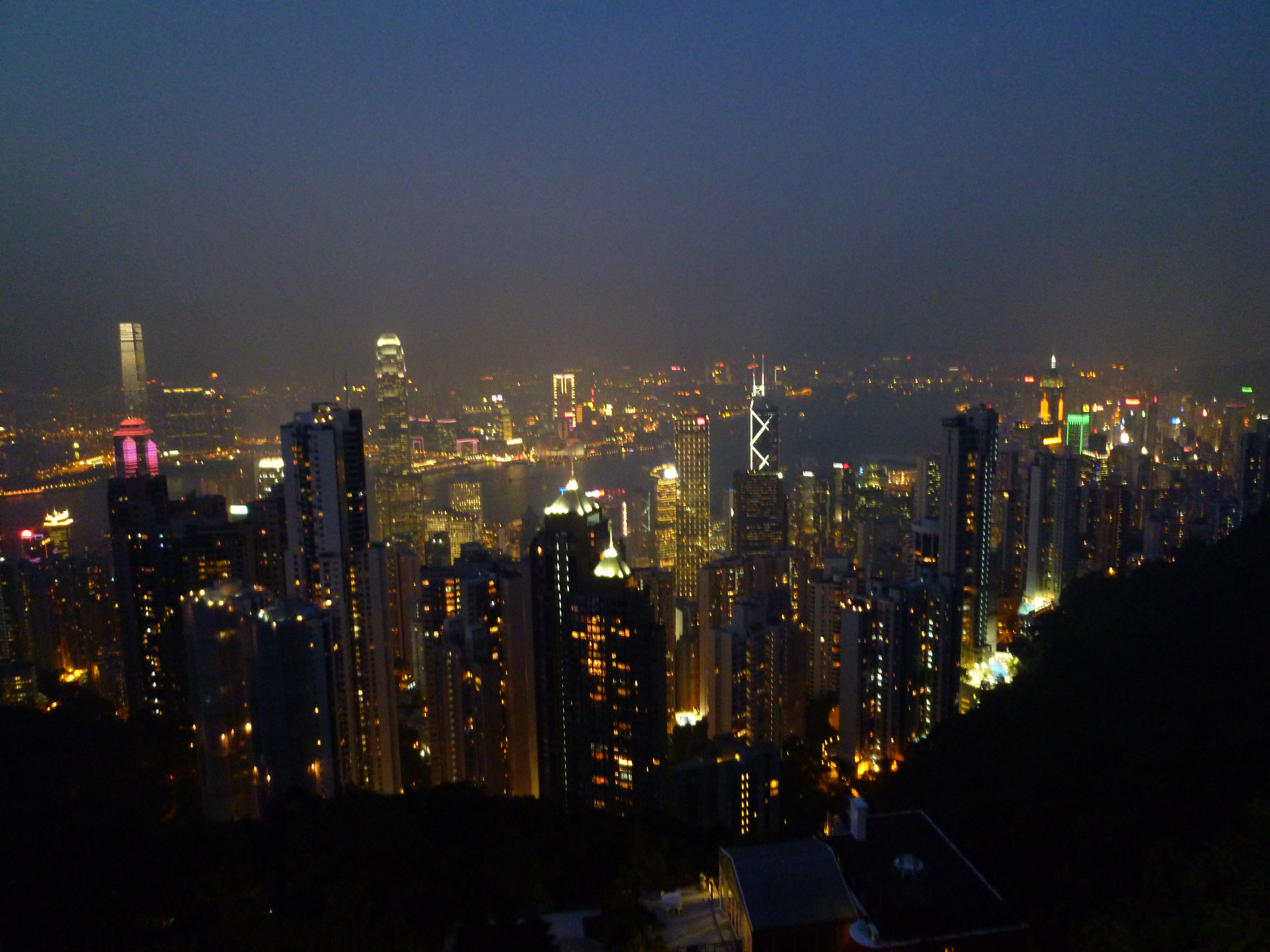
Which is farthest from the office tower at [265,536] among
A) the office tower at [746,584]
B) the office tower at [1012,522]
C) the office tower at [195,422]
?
the office tower at [1012,522]

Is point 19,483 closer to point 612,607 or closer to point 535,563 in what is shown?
point 535,563

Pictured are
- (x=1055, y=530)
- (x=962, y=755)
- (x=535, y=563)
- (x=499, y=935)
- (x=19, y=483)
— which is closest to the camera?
(x=499, y=935)

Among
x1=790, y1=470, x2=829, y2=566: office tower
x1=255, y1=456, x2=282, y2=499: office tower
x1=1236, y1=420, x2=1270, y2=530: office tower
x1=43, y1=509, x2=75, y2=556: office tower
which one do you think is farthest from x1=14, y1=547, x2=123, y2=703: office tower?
x1=1236, y1=420, x2=1270, y2=530: office tower

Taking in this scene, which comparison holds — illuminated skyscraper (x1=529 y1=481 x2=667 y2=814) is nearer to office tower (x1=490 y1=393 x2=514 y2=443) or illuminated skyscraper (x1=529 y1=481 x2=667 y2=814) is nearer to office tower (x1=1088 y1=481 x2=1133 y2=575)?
office tower (x1=490 y1=393 x2=514 y2=443)

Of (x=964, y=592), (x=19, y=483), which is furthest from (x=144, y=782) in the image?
(x=964, y=592)

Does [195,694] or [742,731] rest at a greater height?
[195,694]

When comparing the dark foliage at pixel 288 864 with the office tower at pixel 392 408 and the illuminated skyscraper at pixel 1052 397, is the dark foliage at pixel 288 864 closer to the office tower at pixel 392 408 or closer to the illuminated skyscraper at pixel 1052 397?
the office tower at pixel 392 408
